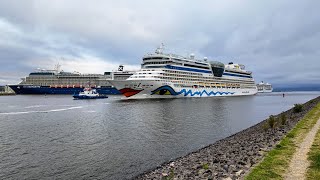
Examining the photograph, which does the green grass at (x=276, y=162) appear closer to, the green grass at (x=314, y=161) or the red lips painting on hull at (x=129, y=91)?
the green grass at (x=314, y=161)

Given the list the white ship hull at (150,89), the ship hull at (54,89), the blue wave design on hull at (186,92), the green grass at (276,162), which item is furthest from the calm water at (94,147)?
the ship hull at (54,89)

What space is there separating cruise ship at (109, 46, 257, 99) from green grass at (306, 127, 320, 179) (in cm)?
7491

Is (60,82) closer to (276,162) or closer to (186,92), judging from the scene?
(186,92)

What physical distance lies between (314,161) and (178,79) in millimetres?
91668

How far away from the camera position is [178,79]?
103 m

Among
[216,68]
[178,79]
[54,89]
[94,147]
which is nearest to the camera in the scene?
[94,147]

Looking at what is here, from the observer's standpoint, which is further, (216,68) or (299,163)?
(216,68)

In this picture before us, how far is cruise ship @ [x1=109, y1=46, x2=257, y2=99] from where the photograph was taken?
9025 centimetres

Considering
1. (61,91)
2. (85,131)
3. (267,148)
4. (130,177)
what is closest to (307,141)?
(267,148)

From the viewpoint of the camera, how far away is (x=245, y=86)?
15475cm

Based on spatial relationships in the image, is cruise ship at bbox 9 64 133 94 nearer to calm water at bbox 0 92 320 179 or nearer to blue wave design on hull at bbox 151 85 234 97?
blue wave design on hull at bbox 151 85 234 97

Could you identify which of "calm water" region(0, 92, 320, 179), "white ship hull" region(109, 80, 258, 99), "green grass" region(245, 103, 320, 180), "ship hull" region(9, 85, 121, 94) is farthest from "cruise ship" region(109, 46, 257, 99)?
"green grass" region(245, 103, 320, 180)

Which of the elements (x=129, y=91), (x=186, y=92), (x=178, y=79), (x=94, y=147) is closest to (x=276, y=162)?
(x=94, y=147)

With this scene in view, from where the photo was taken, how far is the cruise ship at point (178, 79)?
3553 inches
